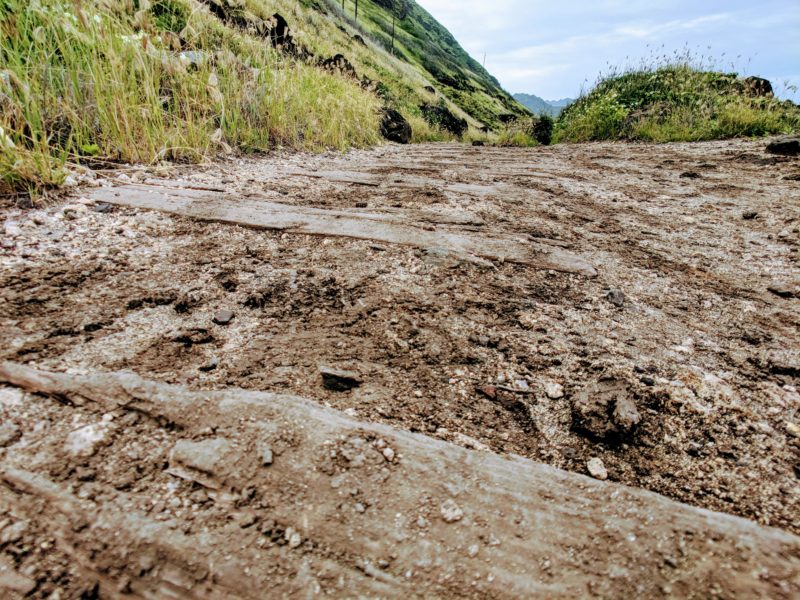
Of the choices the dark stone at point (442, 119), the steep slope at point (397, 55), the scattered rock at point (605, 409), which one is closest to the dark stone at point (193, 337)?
the scattered rock at point (605, 409)

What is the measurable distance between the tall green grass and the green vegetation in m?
6.67

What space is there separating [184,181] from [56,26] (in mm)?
1204

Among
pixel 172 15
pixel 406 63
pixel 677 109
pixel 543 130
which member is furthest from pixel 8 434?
pixel 406 63

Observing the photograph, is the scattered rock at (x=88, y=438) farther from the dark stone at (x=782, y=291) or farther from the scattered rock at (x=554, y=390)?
the dark stone at (x=782, y=291)

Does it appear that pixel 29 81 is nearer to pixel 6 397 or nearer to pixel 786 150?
pixel 6 397

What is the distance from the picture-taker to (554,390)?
3.67 ft

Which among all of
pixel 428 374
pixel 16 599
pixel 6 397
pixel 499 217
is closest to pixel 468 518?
pixel 428 374

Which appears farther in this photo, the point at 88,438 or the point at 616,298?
the point at 616,298

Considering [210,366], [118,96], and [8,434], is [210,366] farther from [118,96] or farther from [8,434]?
[118,96]

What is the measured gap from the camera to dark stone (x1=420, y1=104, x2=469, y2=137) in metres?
15.1

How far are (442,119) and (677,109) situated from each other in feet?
30.2

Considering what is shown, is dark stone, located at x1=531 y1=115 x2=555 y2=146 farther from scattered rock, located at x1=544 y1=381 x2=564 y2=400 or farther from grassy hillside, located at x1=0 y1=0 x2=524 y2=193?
scattered rock, located at x1=544 y1=381 x2=564 y2=400

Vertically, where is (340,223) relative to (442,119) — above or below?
below

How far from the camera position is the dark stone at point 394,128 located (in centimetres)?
880
